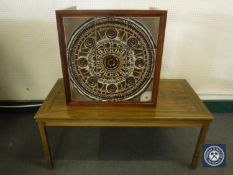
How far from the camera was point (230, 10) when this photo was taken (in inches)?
51.6

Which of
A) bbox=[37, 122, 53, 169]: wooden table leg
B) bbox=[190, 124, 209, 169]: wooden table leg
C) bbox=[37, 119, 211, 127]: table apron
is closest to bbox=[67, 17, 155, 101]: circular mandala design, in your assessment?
bbox=[37, 119, 211, 127]: table apron

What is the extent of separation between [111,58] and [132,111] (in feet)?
0.93

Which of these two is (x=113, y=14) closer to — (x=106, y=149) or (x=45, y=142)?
(x=45, y=142)

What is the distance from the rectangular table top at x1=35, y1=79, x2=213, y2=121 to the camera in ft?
3.39

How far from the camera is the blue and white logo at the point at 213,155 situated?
1171 mm

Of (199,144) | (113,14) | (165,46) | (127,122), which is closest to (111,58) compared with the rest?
(113,14)

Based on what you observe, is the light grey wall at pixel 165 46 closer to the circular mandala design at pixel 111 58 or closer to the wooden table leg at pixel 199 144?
the circular mandala design at pixel 111 58

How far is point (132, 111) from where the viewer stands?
1077mm

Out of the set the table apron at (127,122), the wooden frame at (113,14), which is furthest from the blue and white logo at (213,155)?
A: the wooden frame at (113,14)

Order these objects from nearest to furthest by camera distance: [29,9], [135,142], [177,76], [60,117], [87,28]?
[87,28]
[60,117]
[29,9]
[135,142]
[177,76]

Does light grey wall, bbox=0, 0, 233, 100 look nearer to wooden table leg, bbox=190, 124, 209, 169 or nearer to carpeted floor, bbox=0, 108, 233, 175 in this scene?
carpeted floor, bbox=0, 108, 233, 175

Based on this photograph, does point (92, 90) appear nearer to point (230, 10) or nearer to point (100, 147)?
point (100, 147)

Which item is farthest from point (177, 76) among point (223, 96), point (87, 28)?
point (87, 28)

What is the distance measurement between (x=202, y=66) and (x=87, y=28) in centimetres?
91
